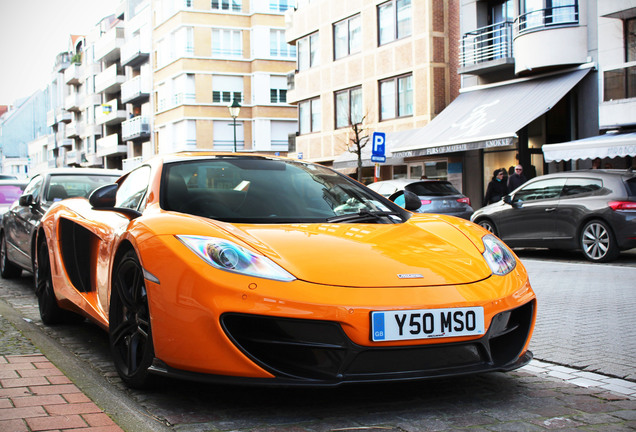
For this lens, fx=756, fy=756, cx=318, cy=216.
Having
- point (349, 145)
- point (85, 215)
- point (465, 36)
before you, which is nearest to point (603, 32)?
point (465, 36)

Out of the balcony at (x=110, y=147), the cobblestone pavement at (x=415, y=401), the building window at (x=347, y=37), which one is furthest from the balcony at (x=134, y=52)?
the cobblestone pavement at (x=415, y=401)

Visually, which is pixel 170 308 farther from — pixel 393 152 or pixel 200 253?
pixel 393 152

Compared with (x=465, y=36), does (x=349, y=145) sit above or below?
below

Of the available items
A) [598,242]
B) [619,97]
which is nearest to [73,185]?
[598,242]

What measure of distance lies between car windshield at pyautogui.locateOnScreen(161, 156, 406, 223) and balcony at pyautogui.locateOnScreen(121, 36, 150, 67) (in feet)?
184

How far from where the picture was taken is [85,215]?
554 cm

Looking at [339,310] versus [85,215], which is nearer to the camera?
[339,310]

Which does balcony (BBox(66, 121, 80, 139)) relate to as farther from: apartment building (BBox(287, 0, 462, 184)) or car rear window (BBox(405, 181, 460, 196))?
car rear window (BBox(405, 181, 460, 196))

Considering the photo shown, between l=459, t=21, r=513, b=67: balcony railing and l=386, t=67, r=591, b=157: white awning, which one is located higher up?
l=459, t=21, r=513, b=67: balcony railing

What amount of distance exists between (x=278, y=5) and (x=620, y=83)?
36877mm

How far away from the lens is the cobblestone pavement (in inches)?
134

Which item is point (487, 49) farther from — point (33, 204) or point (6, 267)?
point (33, 204)

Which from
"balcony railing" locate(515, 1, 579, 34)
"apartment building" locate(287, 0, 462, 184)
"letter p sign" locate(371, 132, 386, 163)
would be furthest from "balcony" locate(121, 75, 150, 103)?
"letter p sign" locate(371, 132, 386, 163)

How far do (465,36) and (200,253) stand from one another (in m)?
23.5
